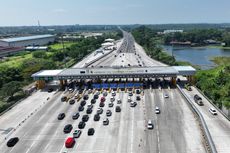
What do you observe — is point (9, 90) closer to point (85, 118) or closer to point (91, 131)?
point (85, 118)

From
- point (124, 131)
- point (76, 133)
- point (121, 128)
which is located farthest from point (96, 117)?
point (124, 131)

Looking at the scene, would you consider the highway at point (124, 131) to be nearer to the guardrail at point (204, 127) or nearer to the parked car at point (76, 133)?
the parked car at point (76, 133)

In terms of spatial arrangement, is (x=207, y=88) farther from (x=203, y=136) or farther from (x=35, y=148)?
(x=35, y=148)

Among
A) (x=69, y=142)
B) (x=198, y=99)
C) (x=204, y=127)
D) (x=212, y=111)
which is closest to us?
(x=69, y=142)

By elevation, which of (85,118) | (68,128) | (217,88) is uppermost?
(217,88)

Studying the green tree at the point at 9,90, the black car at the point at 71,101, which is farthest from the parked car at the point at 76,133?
the green tree at the point at 9,90

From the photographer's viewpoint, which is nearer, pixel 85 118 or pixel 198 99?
pixel 85 118

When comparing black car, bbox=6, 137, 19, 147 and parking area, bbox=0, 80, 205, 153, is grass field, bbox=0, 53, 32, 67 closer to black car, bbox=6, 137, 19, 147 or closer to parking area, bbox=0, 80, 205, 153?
parking area, bbox=0, 80, 205, 153

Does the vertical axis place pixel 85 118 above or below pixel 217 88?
below

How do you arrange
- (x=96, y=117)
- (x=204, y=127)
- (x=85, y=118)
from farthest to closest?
(x=96, y=117) < (x=85, y=118) < (x=204, y=127)
